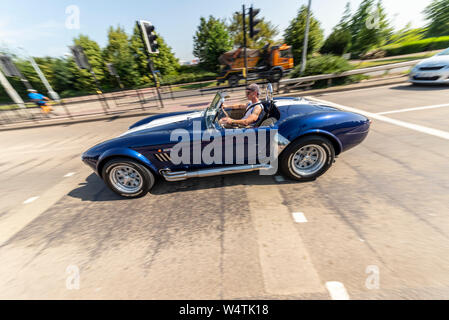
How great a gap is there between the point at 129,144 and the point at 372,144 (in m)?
4.60

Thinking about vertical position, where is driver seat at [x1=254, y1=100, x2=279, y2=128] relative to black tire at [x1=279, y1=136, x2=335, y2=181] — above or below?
above

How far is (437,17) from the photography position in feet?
100

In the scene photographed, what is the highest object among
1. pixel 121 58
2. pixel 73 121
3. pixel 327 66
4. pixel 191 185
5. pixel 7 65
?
pixel 121 58

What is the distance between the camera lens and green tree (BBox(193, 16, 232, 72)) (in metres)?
25.8

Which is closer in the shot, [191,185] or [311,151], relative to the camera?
[311,151]

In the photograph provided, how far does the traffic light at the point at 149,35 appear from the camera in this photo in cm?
682

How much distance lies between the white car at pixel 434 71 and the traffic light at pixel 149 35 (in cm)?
1000

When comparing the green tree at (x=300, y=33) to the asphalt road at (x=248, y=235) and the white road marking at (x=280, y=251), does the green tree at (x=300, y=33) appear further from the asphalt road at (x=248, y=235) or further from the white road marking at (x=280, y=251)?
the white road marking at (x=280, y=251)

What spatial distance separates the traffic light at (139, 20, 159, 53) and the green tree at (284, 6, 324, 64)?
68.2ft

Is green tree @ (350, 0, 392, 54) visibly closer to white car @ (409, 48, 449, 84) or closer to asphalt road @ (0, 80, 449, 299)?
white car @ (409, 48, 449, 84)

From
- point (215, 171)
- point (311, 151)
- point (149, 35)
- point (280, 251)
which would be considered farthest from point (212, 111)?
point (149, 35)

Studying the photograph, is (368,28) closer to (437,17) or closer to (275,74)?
(437,17)

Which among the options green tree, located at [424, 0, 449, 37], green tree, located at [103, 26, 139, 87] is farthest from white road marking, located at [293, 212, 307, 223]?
green tree, located at [424, 0, 449, 37]

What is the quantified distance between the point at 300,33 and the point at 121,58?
23.9 m
